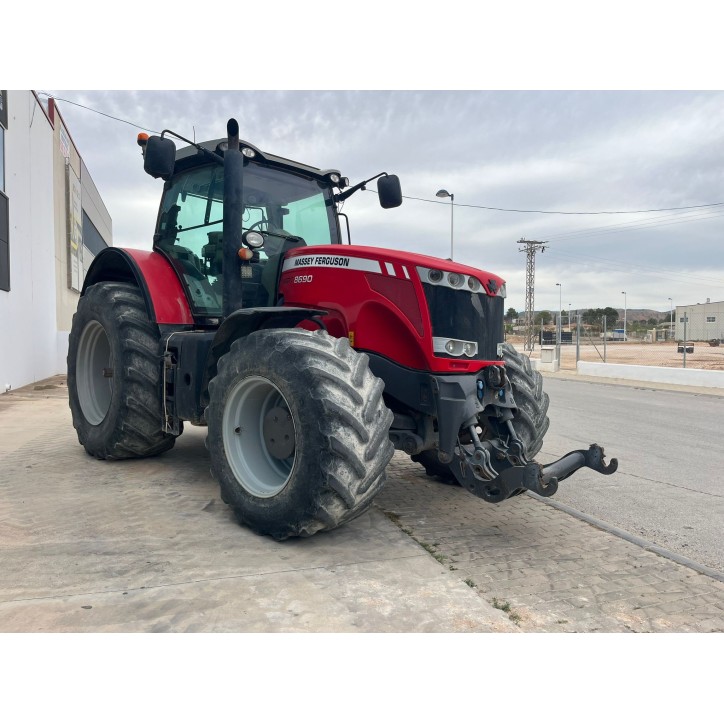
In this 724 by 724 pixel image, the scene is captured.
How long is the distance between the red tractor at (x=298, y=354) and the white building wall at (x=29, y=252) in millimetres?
8550

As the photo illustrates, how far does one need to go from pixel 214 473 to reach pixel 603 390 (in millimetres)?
13079

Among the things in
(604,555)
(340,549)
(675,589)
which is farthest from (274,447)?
(675,589)

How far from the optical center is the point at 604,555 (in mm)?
3498

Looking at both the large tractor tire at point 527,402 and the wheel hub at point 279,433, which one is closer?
the wheel hub at point 279,433

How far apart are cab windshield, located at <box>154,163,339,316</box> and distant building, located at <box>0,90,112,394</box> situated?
8.57 meters

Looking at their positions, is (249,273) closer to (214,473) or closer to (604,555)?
(214,473)

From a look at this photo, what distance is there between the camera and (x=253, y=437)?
4.03m

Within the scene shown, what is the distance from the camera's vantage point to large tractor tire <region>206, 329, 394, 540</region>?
321 cm

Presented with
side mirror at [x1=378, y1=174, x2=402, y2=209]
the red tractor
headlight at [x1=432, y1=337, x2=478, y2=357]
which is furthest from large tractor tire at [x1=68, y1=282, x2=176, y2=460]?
headlight at [x1=432, y1=337, x2=478, y2=357]

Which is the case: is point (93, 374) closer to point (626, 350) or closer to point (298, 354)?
point (298, 354)

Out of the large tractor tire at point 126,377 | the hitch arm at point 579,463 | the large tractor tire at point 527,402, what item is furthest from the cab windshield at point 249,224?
the hitch arm at point 579,463

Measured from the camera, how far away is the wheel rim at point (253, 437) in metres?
3.83

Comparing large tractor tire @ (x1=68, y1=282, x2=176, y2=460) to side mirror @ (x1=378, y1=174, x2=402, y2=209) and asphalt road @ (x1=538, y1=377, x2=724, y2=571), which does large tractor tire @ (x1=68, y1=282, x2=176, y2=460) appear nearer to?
side mirror @ (x1=378, y1=174, x2=402, y2=209)

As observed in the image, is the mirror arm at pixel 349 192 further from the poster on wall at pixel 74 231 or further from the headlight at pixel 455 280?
the poster on wall at pixel 74 231
